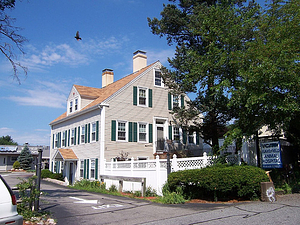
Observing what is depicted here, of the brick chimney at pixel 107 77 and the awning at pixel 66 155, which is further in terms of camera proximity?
the brick chimney at pixel 107 77

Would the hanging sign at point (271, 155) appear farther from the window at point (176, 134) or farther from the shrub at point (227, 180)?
the window at point (176, 134)

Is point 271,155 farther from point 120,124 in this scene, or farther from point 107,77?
point 107,77

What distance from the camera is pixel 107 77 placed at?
29.5 m

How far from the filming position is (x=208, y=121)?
62.2 ft

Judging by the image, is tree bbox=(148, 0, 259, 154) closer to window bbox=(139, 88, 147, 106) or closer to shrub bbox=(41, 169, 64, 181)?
window bbox=(139, 88, 147, 106)

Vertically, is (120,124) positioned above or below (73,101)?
below

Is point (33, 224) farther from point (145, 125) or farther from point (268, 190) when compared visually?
point (145, 125)

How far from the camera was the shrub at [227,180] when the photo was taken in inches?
437

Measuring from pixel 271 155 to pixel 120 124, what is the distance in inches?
471

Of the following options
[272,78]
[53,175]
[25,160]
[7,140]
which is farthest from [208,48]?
[7,140]

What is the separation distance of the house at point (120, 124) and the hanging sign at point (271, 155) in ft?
25.5

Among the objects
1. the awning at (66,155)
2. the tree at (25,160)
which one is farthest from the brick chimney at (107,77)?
the tree at (25,160)

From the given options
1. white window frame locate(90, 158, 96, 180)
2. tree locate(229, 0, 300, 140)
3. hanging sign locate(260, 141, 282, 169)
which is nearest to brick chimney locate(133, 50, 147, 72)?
white window frame locate(90, 158, 96, 180)

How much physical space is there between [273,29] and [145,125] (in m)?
13.2
